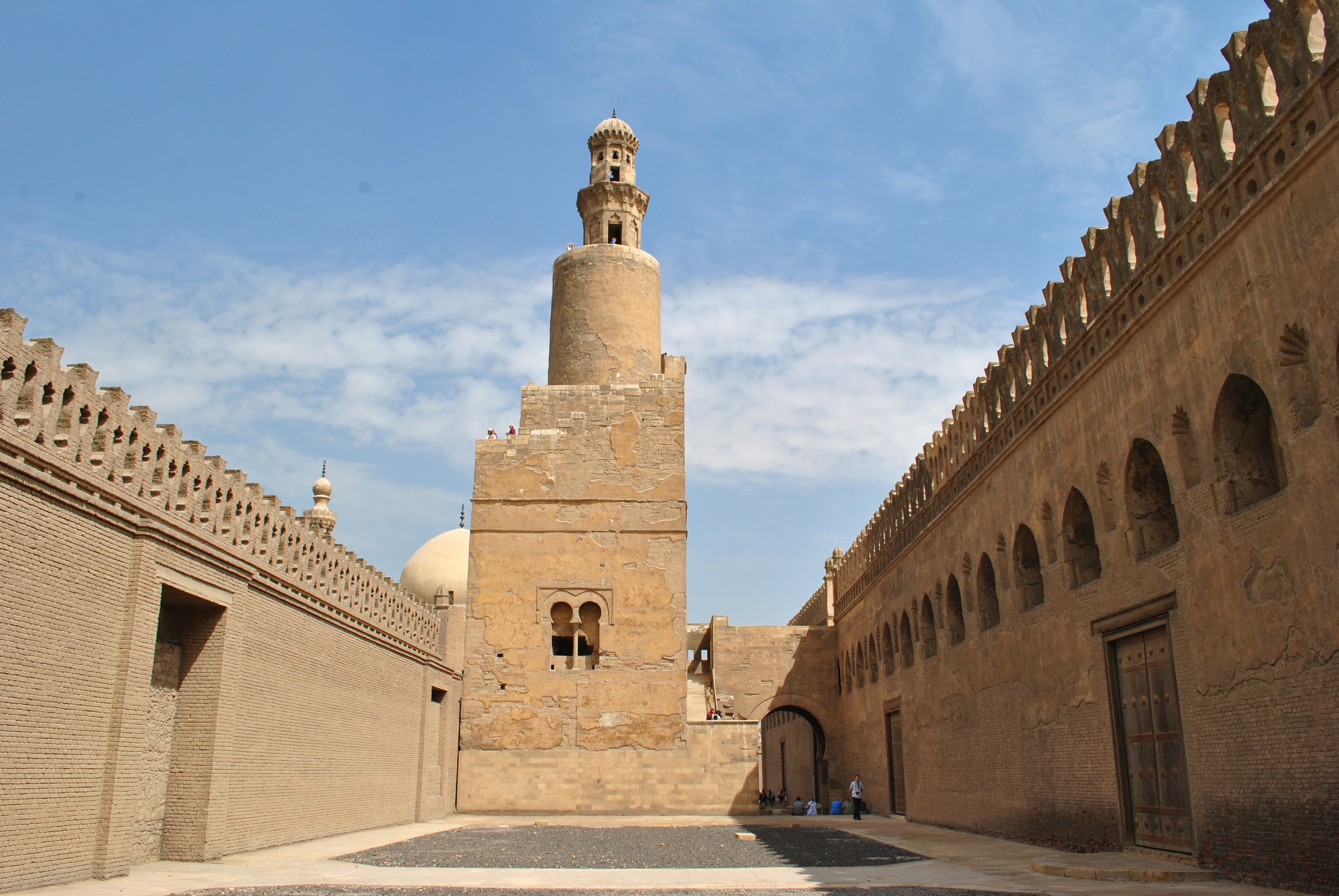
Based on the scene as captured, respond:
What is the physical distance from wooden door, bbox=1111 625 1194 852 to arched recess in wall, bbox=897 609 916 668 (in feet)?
27.6

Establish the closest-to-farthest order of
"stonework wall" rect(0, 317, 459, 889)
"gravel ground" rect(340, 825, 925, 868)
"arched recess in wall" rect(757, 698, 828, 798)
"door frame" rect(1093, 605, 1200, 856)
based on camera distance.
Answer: "stonework wall" rect(0, 317, 459, 889)
"door frame" rect(1093, 605, 1200, 856)
"gravel ground" rect(340, 825, 925, 868)
"arched recess in wall" rect(757, 698, 828, 798)

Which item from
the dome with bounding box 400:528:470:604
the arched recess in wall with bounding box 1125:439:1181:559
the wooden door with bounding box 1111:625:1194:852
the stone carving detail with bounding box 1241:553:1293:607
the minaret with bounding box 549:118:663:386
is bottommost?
the wooden door with bounding box 1111:625:1194:852

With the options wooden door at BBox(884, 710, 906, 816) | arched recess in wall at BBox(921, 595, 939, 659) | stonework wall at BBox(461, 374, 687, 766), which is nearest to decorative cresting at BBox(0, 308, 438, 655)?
stonework wall at BBox(461, 374, 687, 766)

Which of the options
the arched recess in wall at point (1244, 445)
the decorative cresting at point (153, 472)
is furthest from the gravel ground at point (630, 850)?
the arched recess in wall at point (1244, 445)

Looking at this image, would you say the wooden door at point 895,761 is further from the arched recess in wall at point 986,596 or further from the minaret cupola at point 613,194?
the minaret cupola at point 613,194

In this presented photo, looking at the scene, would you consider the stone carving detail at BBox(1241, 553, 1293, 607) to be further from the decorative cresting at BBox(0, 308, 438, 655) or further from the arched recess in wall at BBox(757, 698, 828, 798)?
the arched recess in wall at BBox(757, 698, 828, 798)

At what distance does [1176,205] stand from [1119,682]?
444 centimetres

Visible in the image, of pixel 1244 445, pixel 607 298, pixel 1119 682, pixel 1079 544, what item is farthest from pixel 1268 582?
pixel 607 298

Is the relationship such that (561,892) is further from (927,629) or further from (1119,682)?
(927,629)

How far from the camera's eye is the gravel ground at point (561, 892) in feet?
24.3

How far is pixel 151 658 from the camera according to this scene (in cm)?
857

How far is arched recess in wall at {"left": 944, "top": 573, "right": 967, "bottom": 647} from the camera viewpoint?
49.6ft

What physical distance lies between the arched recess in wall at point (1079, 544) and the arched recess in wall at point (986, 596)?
9.43 ft

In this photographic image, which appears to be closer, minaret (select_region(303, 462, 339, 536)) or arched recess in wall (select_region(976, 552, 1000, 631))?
arched recess in wall (select_region(976, 552, 1000, 631))
